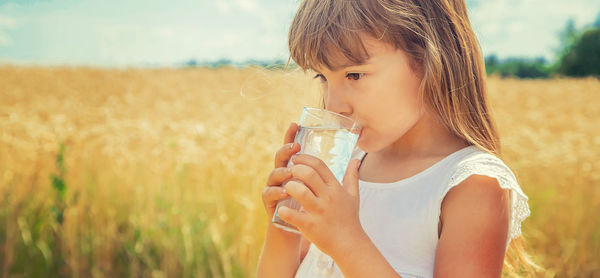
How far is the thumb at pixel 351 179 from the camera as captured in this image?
92 centimetres

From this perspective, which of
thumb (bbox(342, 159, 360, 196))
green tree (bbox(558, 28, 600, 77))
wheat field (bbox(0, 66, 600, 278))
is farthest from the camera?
green tree (bbox(558, 28, 600, 77))

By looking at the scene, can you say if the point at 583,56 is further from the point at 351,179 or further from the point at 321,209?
the point at 321,209

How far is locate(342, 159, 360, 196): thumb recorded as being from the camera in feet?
3.03

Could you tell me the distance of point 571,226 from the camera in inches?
104

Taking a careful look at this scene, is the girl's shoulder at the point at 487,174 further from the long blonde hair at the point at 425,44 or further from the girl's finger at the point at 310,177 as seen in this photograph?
the girl's finger at the point at 310,177

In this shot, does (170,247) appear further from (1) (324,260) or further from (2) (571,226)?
(2) (571,226)

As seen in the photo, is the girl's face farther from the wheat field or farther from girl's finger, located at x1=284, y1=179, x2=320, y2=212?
the wheat field

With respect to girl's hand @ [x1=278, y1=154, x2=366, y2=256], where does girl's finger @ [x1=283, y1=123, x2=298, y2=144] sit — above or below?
above

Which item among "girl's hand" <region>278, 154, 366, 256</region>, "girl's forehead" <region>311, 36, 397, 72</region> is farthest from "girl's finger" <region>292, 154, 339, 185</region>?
"girl's forehead" <region>311, 36, 397, 72</region>

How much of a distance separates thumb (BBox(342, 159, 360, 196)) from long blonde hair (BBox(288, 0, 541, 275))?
0.20m

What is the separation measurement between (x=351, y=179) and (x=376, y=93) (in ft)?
0.57

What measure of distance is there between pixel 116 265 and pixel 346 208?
224cm

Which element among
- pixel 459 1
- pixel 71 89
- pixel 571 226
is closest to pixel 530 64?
pixel 71 89

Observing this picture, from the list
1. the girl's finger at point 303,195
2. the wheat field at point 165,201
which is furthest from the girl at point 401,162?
the wheat field at point 165,201
